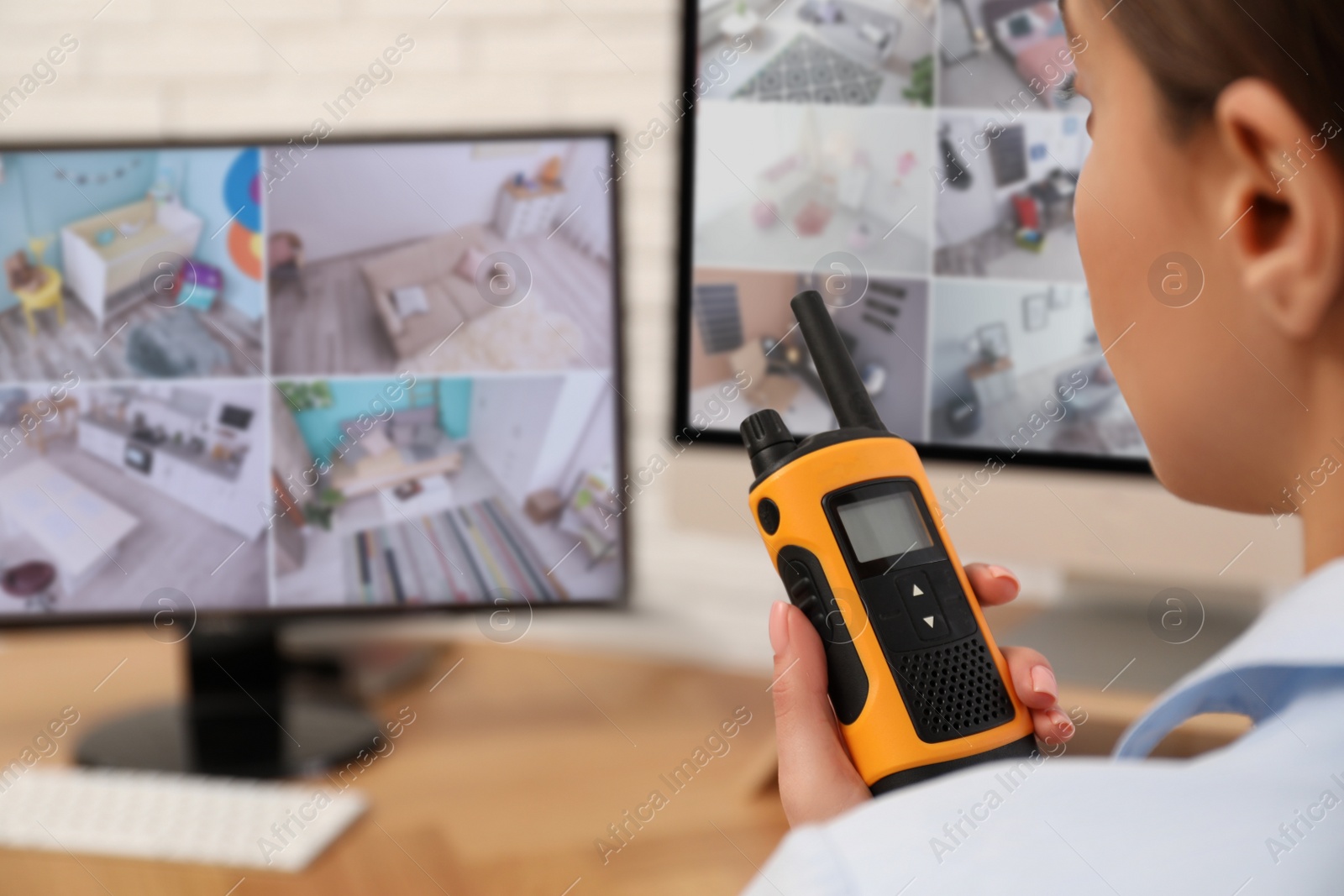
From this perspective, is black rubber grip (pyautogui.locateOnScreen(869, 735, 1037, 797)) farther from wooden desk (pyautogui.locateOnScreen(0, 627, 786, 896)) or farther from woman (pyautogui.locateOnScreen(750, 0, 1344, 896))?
wooden desk (pyautogui.locateOnScreen(0, 627, 786, 896))

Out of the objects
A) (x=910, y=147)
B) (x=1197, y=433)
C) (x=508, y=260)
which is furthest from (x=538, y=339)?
(x=1197, y=433)

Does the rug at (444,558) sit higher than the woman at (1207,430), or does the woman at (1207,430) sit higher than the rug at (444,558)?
the woman at (1207,430)

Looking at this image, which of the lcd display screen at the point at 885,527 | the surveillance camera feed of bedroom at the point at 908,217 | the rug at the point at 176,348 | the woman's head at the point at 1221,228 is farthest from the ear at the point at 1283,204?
the rug at the point at 176,348

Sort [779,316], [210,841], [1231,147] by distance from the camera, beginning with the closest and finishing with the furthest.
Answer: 1. [1231,147]
2. [210,841]
3. [779,316]

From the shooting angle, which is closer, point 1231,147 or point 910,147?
point 1231,147

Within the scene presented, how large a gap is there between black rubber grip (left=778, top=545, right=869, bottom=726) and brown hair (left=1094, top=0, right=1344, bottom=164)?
21cm

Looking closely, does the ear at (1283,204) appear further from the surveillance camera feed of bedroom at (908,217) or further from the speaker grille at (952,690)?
the surveillance camera feed of bedroom at (908,217)

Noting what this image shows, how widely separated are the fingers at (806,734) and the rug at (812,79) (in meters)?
0.43

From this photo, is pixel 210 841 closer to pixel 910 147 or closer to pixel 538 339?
pixel 538 339

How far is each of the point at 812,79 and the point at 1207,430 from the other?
0.48 meters

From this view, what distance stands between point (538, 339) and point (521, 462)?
9cm

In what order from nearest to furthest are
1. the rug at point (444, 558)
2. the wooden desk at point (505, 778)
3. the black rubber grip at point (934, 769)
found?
the black rubber grip at point (934, 769) < the wooden desk at point (505, 778) < the rug at point (444, 558)

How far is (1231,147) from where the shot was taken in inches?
12.2

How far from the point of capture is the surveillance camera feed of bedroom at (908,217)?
72 centimetres
